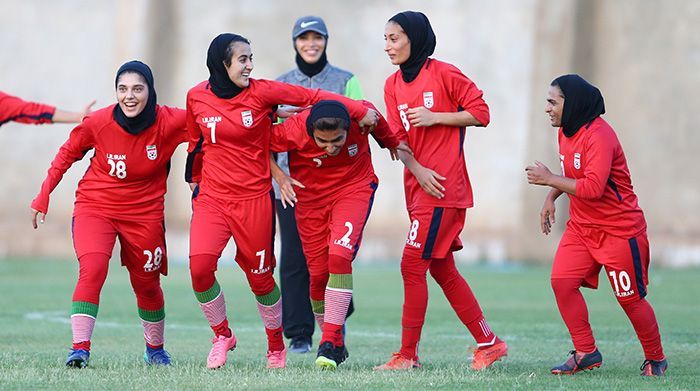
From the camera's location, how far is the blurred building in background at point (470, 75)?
63.6ft

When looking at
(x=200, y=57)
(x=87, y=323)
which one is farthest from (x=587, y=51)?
(x=87, y=323)

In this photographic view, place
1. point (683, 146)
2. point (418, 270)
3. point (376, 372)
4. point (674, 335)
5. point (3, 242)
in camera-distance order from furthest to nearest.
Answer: point (3, 242) → point (683, 146) → point (674, 335) → point (418, 270) → point (376, 372)

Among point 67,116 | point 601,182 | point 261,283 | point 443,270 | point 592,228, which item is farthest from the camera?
point 67,116

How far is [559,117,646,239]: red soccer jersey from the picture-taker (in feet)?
22.7

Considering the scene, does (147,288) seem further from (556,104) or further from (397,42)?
(556,104)

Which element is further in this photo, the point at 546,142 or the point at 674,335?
the point at 546,142

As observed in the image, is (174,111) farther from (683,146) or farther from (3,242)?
(3,242)

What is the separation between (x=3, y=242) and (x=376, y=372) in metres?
16.0

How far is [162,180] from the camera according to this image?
7.48 metres

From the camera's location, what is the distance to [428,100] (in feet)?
24.0

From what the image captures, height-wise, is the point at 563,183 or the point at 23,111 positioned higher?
the point at 23,111

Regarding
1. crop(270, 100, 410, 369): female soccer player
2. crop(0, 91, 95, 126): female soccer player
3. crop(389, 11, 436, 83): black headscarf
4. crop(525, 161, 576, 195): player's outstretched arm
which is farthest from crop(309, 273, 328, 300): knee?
crop(0, 91, 95, 126): female soccer player

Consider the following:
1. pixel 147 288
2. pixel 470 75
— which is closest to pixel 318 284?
pixel 147 288

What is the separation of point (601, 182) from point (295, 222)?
2695mm
